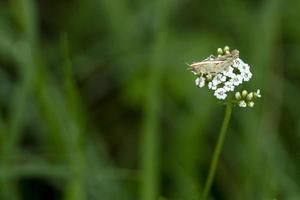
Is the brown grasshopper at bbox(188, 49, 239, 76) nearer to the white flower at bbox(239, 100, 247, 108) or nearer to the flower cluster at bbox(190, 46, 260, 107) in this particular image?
the flower cluster at bbox(190, 46, 260, 107)

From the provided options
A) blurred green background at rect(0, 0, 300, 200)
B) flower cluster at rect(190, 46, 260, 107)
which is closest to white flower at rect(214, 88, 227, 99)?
flower cluster at rect(190, 46, 260, 107)

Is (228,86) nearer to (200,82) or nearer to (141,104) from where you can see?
(200,82)

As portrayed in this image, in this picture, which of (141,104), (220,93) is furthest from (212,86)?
(141,104)

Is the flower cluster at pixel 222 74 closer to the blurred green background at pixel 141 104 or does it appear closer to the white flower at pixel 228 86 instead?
the white flower at pixel 228 86

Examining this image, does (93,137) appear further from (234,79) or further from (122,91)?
(234,79)

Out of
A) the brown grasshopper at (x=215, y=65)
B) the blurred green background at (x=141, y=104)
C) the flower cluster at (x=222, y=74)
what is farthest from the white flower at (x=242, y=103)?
the blurred green background at (x=141, y=104)
